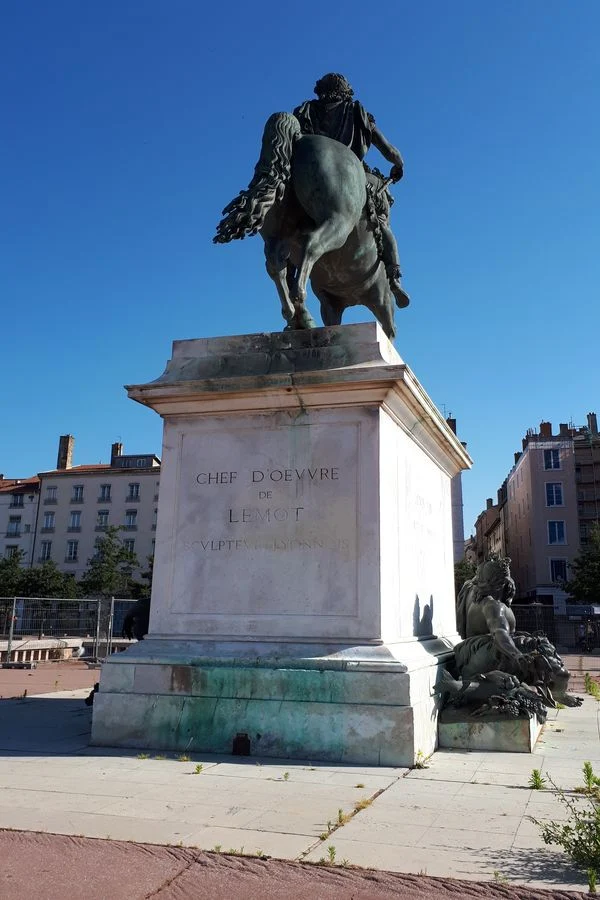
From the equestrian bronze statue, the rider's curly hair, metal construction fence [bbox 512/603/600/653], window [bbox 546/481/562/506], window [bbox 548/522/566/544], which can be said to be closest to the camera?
the equestrian bronze statue

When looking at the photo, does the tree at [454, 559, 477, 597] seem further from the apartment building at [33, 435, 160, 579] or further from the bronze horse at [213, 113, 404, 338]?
the bronze horse at [213, 113, 404, 338]

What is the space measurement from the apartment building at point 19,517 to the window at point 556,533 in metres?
51.2

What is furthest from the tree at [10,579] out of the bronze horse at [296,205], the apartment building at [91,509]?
the bronze horse at [296,205]

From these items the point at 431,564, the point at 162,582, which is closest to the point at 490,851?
the point at 162,582

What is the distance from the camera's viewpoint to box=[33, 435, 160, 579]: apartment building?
80000 mm

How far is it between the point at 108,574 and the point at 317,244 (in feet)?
203

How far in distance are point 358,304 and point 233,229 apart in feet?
8.90

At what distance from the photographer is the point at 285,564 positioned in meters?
6.98

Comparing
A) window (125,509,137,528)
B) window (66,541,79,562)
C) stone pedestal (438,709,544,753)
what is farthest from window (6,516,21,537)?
stone pedestal (438,709,544,753)

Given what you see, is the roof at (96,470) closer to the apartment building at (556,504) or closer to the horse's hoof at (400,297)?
the apartment building at (556,504)

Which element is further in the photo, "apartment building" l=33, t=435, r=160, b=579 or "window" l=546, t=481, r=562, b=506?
"apartment building" l=33, t=435, r=160, b=579

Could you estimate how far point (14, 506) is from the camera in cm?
8469

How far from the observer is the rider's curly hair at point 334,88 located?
8.89 m

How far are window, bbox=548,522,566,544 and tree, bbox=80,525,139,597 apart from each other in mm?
35849
